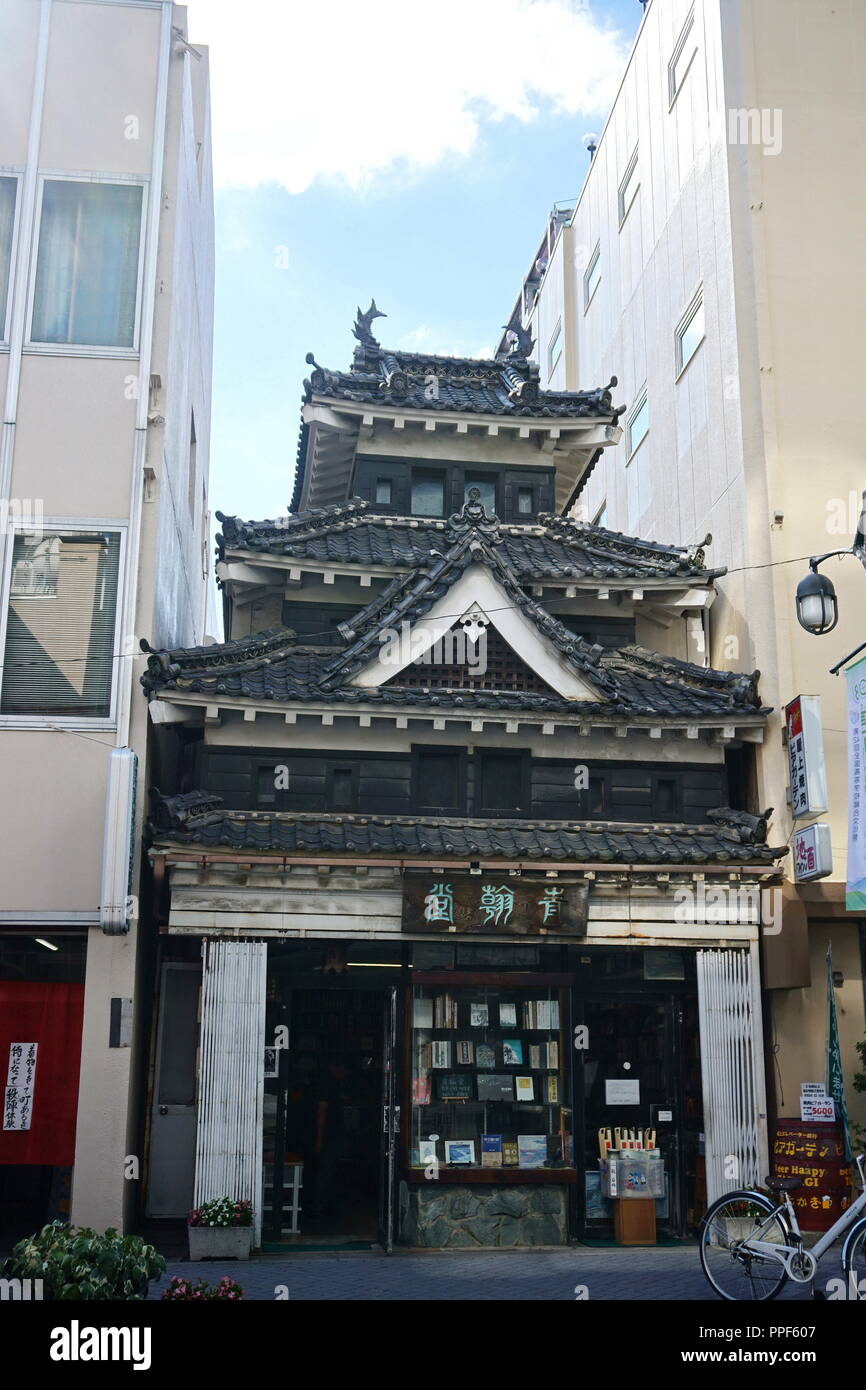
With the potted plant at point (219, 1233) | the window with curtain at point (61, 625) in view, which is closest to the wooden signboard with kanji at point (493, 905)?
the potted plant at point (219, 1233)

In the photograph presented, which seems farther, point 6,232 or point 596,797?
point 596,797

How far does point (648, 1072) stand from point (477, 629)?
22.5ft

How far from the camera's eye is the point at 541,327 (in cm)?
4197

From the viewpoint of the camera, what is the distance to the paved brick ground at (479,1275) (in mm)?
13266

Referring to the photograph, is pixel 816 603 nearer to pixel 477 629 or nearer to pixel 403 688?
pixel 477 629

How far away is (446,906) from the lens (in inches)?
672

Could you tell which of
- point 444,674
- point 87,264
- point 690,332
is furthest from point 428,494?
point 87,264

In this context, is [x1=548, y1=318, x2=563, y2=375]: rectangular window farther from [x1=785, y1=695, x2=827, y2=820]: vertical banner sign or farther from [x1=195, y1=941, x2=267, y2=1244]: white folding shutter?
[x1=195, y1=941, x2=267, y2=1244]: white folding shutter

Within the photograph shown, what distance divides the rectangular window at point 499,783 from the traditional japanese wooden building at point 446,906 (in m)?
0.04

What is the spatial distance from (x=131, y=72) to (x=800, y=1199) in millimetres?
18922

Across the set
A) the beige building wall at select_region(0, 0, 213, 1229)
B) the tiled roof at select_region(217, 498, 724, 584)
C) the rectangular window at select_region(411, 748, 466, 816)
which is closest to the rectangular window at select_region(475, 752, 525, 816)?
the rectangular window at select_region(411, 748, 466, 816)

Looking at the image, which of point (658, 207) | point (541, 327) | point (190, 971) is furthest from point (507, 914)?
point (541, 327)

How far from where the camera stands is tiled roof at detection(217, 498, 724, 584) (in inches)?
809
